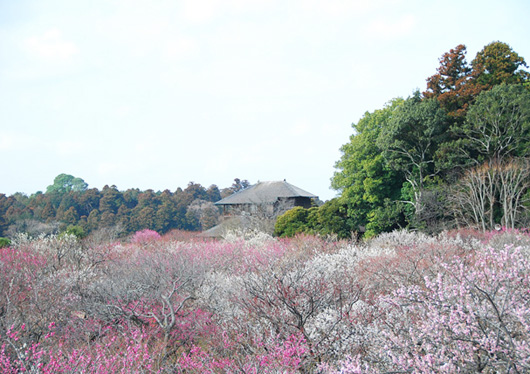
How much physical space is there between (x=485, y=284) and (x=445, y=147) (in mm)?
17131

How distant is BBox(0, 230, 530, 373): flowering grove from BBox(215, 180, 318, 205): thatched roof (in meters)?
19.4

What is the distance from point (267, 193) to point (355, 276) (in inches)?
954

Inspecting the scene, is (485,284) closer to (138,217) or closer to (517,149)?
(517,149)

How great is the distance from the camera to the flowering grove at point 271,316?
3725 millimetres

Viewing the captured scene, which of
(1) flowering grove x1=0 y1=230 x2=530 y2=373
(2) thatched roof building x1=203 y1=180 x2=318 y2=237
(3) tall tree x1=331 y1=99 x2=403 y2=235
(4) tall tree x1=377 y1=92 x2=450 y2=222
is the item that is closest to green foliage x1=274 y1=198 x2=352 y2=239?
(3) tall tree x1=331 y1=99 x2=403 y2=235

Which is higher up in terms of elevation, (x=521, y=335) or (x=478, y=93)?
(x=478, y=93)

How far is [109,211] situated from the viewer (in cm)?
4328

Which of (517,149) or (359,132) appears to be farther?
(359,132)

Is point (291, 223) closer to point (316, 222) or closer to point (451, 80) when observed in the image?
point (316, 222)

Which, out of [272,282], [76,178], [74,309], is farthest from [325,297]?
[76,178]

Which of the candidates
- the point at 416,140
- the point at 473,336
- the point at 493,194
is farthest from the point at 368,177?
the point at 473,336

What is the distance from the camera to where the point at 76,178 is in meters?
62.9

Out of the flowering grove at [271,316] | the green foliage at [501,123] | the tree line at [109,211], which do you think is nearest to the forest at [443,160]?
the green foliage at [501,123]

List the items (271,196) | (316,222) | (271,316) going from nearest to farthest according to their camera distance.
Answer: (271,316) < (316,222) < (271,196)
